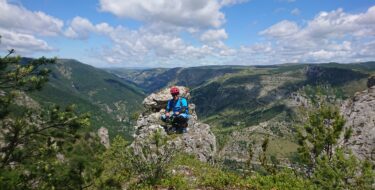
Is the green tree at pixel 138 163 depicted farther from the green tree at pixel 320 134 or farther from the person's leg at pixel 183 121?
the person's leg at pixel 183 121

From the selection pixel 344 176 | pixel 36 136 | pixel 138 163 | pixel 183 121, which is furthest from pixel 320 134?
pixel 36 136

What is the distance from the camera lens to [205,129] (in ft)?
104

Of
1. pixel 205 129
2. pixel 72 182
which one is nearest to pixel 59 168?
pixel 72 182

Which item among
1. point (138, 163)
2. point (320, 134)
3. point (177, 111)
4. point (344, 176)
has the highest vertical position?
point (320, 134)

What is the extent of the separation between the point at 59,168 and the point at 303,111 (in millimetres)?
12830

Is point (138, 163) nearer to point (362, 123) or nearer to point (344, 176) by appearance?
point (344, 176)

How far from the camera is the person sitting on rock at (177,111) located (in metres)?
27.0

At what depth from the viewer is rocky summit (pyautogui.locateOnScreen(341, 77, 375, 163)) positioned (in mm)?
19241

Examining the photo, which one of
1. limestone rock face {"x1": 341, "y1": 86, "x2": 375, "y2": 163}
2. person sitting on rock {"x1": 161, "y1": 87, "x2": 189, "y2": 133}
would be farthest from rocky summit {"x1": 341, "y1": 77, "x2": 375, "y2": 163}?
person sitting on rock {"x1": 161, "y1": 87, "x2": 189, "y2": 133}

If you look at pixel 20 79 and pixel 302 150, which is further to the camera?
pixel 302 150

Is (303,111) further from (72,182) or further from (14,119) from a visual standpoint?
(14,119)

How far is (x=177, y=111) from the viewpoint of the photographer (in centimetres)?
2709

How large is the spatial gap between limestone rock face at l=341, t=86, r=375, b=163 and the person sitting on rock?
11.7 meters

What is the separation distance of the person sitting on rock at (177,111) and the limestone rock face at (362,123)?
38.3ft
